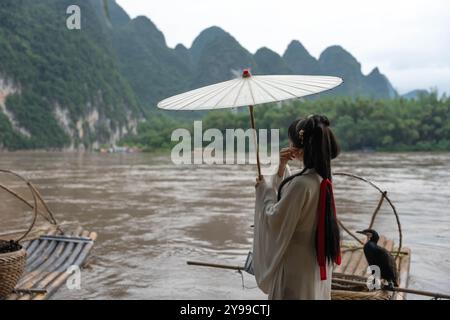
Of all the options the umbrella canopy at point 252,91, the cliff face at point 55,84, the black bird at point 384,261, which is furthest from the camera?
the cliff face at point 55,84

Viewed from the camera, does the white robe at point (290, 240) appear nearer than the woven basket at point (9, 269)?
Yes

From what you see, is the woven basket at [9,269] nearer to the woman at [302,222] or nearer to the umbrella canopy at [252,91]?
the umbrella canopy at [252,91]

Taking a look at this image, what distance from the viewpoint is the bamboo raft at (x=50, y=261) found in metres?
2.77

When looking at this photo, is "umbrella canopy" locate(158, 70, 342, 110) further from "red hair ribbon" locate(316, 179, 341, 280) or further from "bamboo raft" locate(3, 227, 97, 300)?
"bamboo raft" locate(3, 227, 97, 300)

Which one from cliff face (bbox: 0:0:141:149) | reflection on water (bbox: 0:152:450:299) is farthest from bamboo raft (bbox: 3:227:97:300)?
cliff face (bbox: 0:0:141:149)

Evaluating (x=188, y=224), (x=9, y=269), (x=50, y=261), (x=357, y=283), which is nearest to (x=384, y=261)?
(x=357, y=283)

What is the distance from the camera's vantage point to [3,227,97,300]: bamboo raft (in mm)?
2774

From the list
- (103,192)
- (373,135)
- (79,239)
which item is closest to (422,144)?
(373,135)

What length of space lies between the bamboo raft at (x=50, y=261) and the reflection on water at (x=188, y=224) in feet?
0.53

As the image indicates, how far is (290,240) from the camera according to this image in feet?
4.55

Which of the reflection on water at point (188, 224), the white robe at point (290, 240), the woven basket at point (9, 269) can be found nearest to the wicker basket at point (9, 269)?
the woven basket at point (9, 269)

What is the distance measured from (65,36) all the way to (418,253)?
48519mm

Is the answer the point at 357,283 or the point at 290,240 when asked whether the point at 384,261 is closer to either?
the point at 357,283
